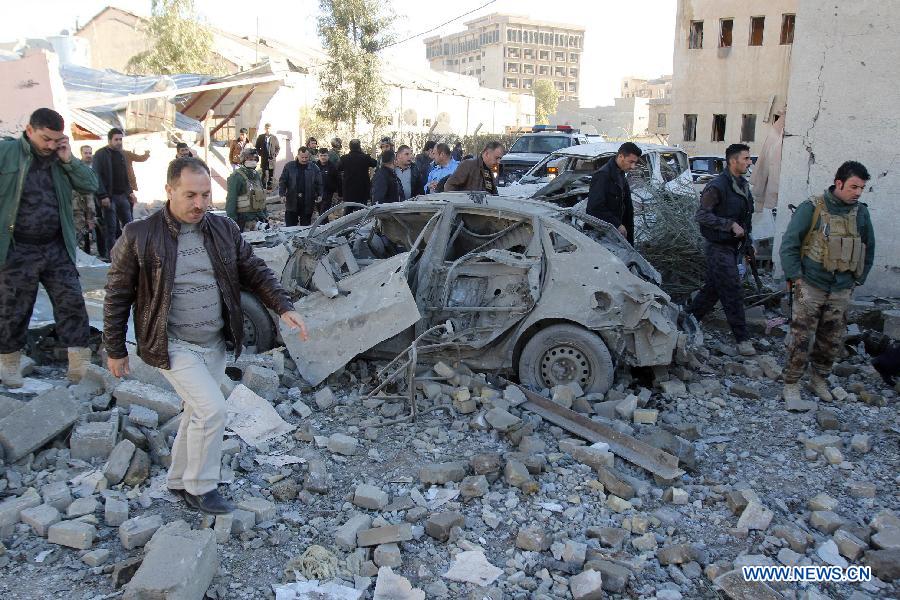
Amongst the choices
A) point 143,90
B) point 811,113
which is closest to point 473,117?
point 143,90

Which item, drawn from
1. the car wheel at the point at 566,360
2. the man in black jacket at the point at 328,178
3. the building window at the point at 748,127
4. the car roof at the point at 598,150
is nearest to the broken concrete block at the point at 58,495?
the car wheel at the point at 566,360

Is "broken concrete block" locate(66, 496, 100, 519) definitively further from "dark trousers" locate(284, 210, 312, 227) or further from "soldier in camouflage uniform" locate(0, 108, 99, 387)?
"dark trousers" locate(284, 210, 312, 227)

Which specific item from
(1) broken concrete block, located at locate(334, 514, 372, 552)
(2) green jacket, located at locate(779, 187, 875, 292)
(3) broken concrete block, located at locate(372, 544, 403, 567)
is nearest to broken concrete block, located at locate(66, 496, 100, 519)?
(1) broken concrete block, located at locate(334, 514, 372, 552)

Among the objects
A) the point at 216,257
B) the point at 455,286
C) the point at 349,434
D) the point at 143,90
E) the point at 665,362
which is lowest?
the point at 349,434

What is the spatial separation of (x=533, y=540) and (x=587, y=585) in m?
0.42

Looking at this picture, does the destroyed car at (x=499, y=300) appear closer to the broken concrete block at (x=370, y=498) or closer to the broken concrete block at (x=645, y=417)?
the broken concrete block at (x=645, y=417)

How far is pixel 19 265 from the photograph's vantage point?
4805 mm

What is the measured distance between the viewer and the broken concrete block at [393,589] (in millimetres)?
3238

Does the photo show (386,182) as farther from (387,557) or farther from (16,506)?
(387,557)

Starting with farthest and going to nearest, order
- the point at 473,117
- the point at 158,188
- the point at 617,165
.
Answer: the point at 473,117
the point at 158,188
the point at 617,165

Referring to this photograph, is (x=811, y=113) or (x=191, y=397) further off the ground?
(x=811, y=113)

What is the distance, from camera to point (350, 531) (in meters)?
3.66

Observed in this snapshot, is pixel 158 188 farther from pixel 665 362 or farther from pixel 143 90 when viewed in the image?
pixel 665 362

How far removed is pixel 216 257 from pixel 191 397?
0.67 m
